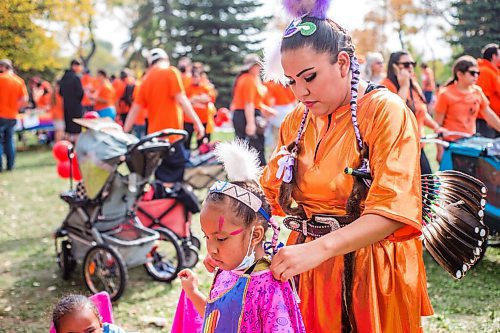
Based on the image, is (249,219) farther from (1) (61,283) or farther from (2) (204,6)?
(2) (204,6)

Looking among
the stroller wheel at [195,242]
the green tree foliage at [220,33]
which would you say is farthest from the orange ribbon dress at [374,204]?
the green tree foliage at [220,33]

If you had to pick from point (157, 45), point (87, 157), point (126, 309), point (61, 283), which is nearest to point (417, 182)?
point (126, 309)

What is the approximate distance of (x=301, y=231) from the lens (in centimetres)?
211

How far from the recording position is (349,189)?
1.92 meters

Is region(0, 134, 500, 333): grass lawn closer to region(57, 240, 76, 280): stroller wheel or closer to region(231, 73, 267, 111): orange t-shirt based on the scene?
region(57, 240, 76, 280): stroller wheel

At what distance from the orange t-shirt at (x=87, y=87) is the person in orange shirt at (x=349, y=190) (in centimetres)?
1327

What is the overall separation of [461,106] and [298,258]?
5242 millimetres

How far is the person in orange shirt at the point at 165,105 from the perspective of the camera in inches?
246

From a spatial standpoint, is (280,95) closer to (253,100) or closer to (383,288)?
(253,100)

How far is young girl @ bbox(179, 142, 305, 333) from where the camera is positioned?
6.30 feet

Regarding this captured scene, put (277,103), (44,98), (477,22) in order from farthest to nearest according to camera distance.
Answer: (44,98)
(277,103)
(477,22)

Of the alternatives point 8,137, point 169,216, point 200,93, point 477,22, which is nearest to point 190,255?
point 169,216

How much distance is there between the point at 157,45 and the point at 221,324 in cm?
2327

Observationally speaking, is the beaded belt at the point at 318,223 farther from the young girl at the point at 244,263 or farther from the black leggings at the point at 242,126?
the black leggings at the point at 242,126
